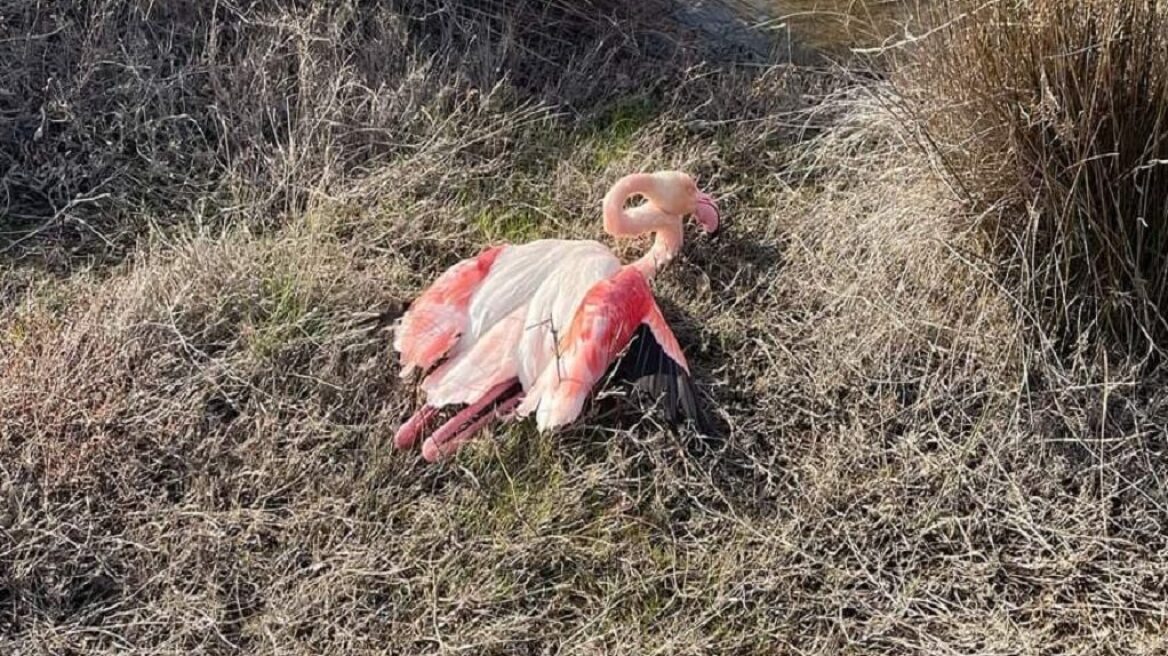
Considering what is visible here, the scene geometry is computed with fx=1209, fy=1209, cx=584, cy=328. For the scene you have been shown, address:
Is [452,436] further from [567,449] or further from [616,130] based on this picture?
[616,130]

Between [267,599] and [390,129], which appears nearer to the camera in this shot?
[267,599]

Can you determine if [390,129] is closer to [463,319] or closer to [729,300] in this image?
[463,319]

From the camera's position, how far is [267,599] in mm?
2111

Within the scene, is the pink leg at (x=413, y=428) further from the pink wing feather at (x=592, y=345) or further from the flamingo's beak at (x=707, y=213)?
the flamingo's beak at (x=707, y=213)

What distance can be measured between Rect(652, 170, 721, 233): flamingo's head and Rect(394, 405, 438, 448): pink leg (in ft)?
2.20

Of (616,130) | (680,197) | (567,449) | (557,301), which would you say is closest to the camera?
(567,449)

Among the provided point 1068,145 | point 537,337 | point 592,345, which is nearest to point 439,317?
point 537,337

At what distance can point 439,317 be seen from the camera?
242 centimetres

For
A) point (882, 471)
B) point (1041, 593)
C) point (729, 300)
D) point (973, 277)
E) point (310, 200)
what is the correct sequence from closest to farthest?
point (1041, 593) < point (882, 471) < point (973, 277) < point (729, 300) < point (310, 200)

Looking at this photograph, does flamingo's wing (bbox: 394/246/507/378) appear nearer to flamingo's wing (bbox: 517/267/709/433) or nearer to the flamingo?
the flamingo

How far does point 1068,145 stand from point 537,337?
1.04 m

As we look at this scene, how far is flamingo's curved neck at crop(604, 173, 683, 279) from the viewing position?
2.56 meters

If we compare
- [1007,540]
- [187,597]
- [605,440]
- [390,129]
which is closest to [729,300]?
[605,440]

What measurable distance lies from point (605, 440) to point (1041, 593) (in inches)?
32.0
